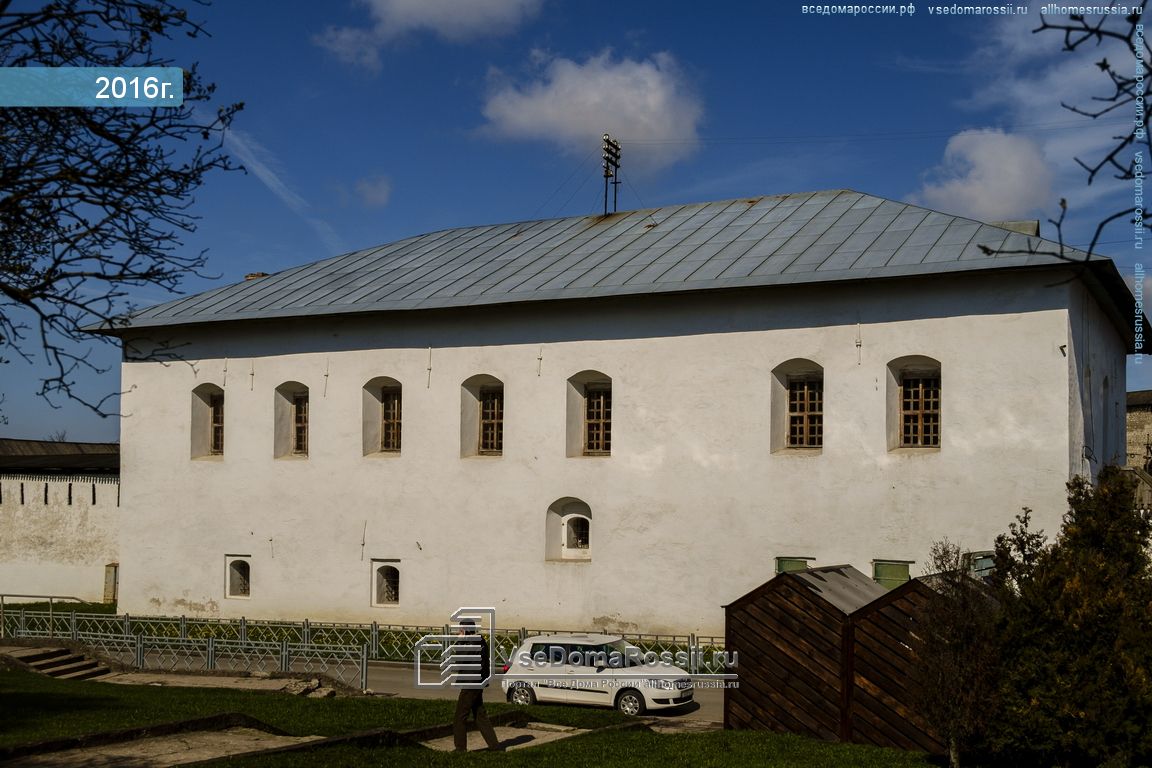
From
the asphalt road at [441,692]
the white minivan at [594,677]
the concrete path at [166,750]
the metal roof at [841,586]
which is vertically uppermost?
the metal roof at [841,586]

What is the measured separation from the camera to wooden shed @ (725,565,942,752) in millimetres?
12531

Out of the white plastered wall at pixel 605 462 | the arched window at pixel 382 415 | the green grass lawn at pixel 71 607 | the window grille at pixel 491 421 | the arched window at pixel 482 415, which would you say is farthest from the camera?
the green grass lawn at pixel 71 607

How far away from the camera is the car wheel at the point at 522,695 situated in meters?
16.8

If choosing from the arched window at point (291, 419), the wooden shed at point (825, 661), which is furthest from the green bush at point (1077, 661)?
the arched window at point (291, 419)

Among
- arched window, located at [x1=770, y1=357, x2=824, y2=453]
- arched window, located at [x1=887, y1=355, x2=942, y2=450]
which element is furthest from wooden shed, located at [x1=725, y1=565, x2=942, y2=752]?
arched window, located at [x1=770, y1=357, x2=824, y2=453]

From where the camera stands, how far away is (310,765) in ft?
30.5

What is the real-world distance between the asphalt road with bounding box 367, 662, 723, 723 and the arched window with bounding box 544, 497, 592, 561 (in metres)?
3.79

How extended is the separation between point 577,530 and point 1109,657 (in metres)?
13.3

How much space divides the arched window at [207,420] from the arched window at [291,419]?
194 centimetres

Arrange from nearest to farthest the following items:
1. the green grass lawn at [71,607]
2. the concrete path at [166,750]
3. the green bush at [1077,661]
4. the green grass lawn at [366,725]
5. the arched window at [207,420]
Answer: the concrete path at [166,750], the green bush at [1077,661], the green grass lawn at [366,725], the arched window at [207,420], the green grass lawn at [71,607]

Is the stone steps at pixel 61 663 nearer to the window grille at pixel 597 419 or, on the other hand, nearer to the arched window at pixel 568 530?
the arched window at pixel 568 530

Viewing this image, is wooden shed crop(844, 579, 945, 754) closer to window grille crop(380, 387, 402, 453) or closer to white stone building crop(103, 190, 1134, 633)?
white stone building crop(103, 190, 1134, 633)

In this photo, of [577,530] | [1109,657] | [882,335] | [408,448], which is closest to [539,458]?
[577,530]

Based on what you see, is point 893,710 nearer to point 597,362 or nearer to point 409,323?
point 597,362
